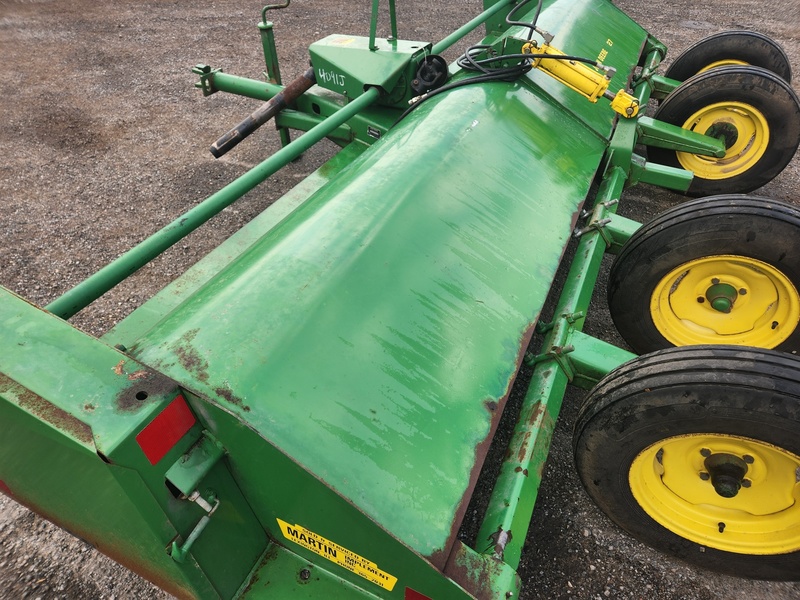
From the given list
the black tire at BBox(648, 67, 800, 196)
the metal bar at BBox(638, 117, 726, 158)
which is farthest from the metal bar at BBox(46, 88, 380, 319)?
the black tire at BBox(648, 67, 800, 196)

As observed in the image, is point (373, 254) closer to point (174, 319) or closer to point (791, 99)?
point (174, 319)

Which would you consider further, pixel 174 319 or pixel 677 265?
pixel 677 265

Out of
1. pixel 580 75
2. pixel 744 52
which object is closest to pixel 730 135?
pixel 744 52

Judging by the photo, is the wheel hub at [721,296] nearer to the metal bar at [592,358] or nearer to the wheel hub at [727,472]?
the metal bar at [592,358]

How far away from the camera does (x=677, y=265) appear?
79.7 inches

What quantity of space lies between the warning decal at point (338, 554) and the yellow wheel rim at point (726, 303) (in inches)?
60.8

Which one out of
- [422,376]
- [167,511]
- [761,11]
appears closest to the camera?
[167,511]

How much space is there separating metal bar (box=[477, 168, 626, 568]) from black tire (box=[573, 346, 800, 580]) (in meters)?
0.14

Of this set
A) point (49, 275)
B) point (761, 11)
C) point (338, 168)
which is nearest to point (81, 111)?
point (49, 275)

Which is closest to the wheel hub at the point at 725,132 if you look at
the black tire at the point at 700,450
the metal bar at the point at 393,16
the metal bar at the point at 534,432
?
the metal bar at the point at 534,432

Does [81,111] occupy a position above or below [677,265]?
below

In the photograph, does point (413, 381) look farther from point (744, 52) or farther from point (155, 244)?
point (744, 52)

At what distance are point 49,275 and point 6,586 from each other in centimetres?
184

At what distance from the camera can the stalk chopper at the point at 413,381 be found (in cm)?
116
